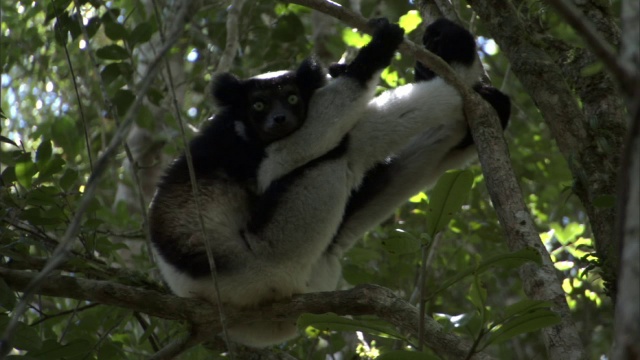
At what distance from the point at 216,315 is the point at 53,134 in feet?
5.67

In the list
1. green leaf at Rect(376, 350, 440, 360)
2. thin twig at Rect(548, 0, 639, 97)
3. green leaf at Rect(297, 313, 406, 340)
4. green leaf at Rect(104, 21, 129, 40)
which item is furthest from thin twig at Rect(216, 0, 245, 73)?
thin twig at Rect(548, 0, 639, 97)

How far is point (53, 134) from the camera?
455cm

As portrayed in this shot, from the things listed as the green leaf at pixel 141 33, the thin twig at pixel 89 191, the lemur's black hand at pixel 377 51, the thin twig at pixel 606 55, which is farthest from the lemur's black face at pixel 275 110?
the thin twig at pixel 606 55

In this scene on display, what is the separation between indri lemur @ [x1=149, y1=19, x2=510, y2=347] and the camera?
4000mm

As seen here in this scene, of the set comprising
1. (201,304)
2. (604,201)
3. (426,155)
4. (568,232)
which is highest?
(604,201)

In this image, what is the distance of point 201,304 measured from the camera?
370 cm

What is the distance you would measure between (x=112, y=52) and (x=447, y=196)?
302cm

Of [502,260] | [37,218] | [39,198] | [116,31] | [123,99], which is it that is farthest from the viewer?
[123,99]

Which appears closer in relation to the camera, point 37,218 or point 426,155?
point 37,218

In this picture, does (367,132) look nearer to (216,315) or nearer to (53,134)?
(216,315)

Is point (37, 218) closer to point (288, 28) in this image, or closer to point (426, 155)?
point (426, 155)

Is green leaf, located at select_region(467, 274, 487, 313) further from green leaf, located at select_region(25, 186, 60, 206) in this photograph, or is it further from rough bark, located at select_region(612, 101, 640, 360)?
green leaf, located at select_region(25, 186, 60, 206)

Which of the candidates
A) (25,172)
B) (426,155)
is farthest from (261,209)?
(25,172)

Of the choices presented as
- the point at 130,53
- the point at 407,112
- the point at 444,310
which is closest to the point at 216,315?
the point at 407,112
